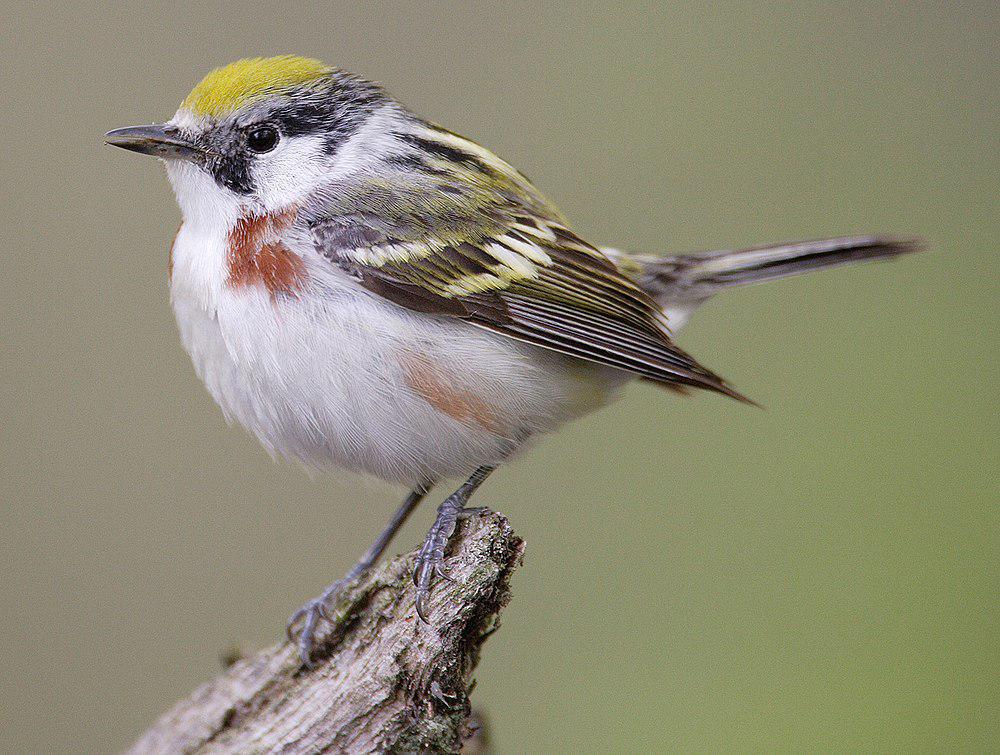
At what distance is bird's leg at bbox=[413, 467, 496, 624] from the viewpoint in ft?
9.32

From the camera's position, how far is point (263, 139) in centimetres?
323

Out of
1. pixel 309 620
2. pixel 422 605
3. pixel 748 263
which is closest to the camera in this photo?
pixel 422 605

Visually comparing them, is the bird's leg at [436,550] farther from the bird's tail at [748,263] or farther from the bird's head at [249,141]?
the bird's tail at [748,263]

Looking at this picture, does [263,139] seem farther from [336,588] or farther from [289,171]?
[336,588]

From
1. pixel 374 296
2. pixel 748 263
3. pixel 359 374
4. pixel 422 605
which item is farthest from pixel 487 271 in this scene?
pixel 748 263

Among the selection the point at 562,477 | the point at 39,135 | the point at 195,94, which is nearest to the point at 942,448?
the point at 562,477

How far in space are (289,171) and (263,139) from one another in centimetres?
13

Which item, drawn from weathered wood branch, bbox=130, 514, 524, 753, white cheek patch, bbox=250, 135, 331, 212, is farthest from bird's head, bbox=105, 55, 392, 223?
weathered wood branch, bbox=130, 514, 524, 753

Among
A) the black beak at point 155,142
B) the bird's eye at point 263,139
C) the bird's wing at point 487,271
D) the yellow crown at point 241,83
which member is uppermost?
the yellow crown at point 241,83

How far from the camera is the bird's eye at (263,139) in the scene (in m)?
3.21

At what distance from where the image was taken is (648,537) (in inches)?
187

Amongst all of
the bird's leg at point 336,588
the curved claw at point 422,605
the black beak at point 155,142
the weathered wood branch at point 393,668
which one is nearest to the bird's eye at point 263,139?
the black beak at point 155,142

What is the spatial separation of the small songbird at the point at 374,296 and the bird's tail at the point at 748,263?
0.41 meters

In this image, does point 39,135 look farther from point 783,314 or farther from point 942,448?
point 942,448
